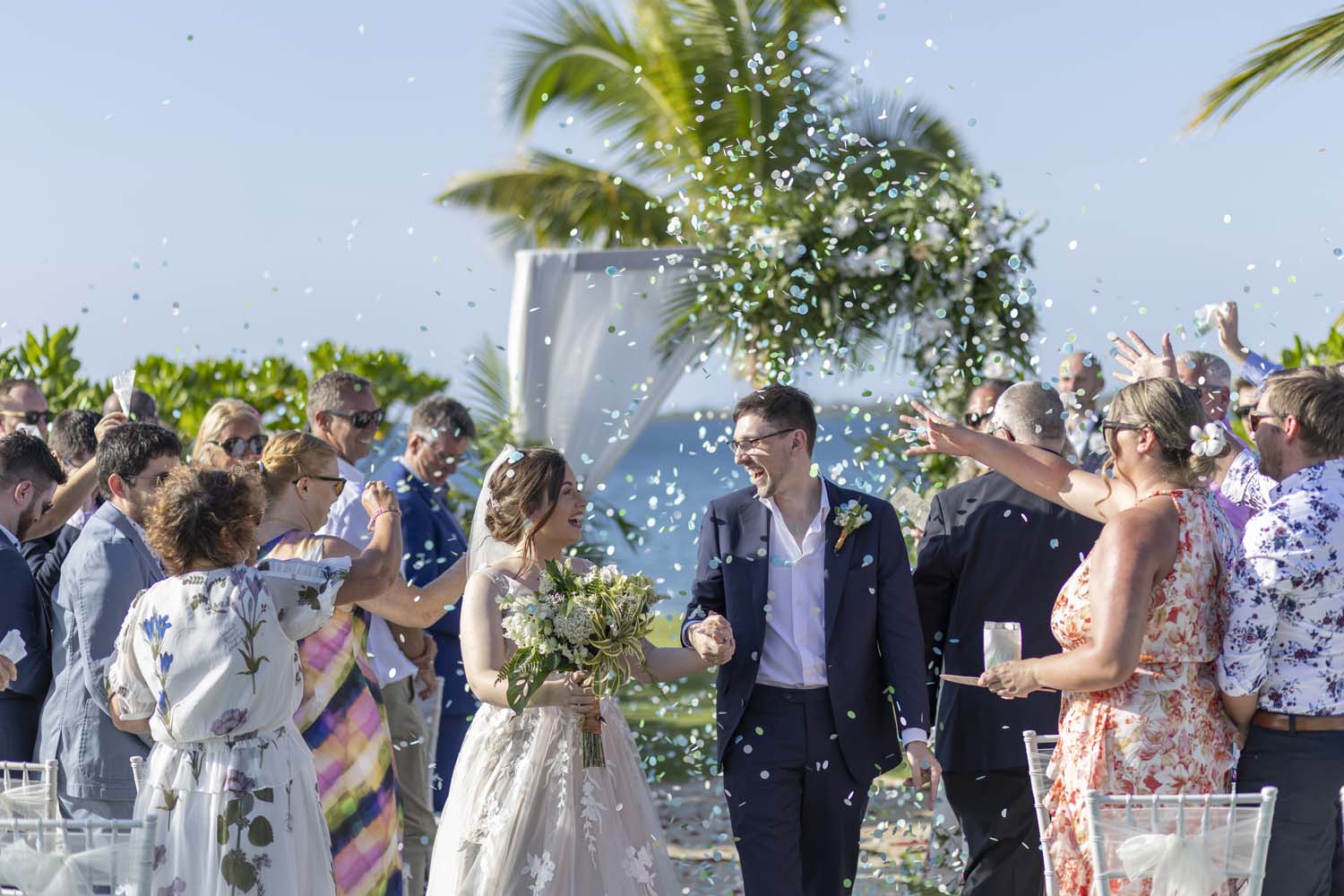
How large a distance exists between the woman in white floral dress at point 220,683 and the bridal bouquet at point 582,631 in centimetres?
54

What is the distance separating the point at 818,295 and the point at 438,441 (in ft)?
8.94

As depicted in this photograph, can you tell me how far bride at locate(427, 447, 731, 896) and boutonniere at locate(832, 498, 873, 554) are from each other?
24.7 inches

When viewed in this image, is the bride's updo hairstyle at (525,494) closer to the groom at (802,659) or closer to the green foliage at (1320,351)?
the groom at (802,659)

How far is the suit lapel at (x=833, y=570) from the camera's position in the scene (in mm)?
4523

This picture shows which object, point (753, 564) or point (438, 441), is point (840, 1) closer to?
point (438, 441)

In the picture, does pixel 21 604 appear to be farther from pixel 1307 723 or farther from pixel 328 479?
pixel 1307 723

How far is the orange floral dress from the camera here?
367 centimetres

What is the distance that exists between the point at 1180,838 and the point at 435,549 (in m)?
3.95

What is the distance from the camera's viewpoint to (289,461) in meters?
4.58

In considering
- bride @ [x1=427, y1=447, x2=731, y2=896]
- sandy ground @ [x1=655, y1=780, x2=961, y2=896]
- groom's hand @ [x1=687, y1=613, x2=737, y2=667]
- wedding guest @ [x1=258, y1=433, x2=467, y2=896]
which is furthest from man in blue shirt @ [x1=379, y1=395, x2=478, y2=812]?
groom's hand @ [x1=687, y1=613, x2=737, y2=667]

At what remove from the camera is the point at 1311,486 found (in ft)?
12.2

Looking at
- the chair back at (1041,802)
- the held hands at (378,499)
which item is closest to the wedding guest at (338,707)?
the held hands at (378,499)

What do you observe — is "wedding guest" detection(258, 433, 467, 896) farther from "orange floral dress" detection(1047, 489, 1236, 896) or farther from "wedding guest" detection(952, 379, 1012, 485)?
"wedding guest" detection(952, 379, 1012, 485)

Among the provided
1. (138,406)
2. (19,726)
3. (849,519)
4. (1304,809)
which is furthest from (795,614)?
(138,406)
